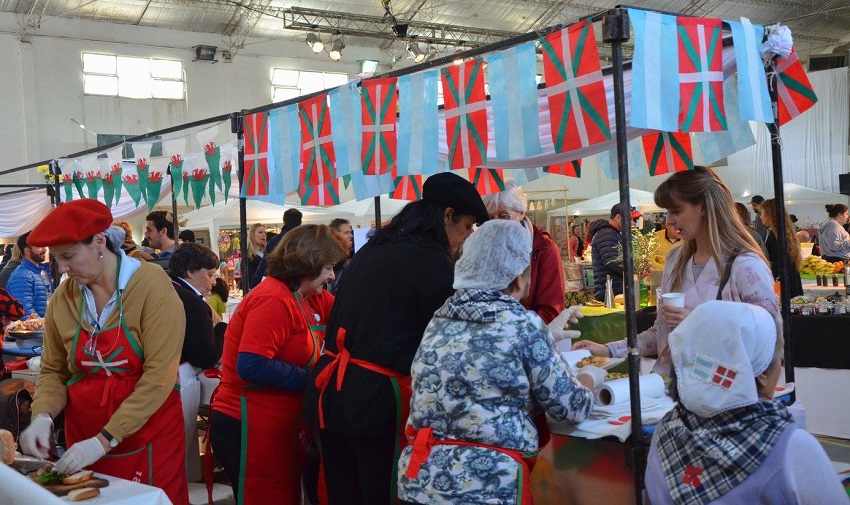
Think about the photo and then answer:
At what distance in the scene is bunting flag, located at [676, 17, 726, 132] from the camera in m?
2.62

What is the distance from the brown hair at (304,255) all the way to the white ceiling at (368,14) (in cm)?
1361

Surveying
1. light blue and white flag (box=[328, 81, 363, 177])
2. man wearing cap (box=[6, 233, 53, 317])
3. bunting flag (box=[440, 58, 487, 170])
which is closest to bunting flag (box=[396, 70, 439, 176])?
bunting flag (box=[440, 58, 487, 170])

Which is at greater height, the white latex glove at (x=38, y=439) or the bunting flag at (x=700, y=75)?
the bunting flag at (x=700, y=75)

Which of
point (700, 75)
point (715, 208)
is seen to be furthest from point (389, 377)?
point (700, 75)

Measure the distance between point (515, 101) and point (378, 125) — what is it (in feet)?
2.96

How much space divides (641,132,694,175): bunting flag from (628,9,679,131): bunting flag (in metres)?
1.28

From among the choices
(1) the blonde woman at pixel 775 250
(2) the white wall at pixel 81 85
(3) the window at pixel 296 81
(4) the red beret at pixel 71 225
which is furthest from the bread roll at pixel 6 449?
(3) the window at pixel 296 81

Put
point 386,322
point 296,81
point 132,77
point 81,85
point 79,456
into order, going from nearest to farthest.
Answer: point 79,456, point 386,322, point 81,85, point 132,77, point 296,81

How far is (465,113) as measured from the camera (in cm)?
328

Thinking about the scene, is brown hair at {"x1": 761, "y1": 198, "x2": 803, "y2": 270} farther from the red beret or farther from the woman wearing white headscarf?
the red beret

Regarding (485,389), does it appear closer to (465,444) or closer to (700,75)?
(465,444)

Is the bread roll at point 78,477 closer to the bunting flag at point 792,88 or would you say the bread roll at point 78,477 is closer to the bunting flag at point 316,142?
the bunting flag at point 316,142

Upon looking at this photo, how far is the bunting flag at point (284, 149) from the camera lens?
4.31 m

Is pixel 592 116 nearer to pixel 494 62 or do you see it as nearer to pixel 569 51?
pixel 569 51
